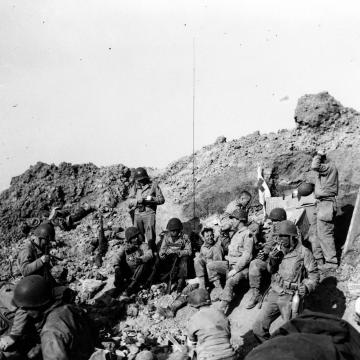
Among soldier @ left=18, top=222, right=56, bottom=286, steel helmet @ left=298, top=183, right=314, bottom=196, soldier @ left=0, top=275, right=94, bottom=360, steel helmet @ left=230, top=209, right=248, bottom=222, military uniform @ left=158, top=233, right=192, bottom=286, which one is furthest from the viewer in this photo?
steel helmet @ left=298, top=183, right=314, bottom=196

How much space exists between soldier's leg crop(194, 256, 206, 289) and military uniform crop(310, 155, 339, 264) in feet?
7.06

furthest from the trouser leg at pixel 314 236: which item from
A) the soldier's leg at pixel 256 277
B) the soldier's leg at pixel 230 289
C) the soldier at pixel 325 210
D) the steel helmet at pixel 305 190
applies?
the soldier's leg at pixel 230 289

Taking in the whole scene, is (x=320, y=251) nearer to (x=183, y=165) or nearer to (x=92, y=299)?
(x=92, y=299)

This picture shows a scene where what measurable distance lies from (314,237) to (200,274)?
2389 millimetres

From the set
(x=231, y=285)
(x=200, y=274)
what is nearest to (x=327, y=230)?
(x=231, y=285)

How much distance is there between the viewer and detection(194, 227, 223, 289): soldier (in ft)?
29.3

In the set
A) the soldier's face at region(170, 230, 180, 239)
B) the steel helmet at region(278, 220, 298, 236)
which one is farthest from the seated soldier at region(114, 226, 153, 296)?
the steel helmet at region(278, 220, 298, 236)

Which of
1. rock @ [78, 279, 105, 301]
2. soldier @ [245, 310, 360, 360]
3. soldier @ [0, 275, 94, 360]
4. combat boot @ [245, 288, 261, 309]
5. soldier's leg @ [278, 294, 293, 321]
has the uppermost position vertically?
soldier @ [245, 310, 360, 360]

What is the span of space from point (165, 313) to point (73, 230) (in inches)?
Answer: 256

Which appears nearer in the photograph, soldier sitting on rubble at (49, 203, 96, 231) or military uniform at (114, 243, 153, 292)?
military uniform at (114, 243, 153, 292)

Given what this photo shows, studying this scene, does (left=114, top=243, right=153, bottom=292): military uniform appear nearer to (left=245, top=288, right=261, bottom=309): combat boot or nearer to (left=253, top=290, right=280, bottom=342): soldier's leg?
(left=245, top=288, right=261, bottom=309): combat boot

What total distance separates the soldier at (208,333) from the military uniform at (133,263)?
3.99 metres

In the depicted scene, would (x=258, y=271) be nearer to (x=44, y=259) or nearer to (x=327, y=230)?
(x=327, y=230)

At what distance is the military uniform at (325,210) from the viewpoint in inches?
337
